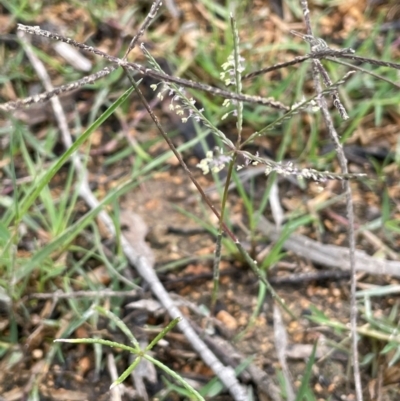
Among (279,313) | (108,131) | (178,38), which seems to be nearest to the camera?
(279,313)

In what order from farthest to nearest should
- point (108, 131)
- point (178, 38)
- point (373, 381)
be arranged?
1. point (178, 38)
2. point (108, 131)
3. point (373, 381)

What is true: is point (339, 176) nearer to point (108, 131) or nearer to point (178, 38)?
point (108, 131)

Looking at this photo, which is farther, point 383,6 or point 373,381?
point 383,6

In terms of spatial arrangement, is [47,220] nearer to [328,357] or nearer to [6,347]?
[6,347]

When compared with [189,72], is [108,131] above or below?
below

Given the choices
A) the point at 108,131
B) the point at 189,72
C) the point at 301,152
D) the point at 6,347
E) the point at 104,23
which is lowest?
the point at 6,347

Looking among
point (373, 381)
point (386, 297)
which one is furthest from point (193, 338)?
point (386, 297)

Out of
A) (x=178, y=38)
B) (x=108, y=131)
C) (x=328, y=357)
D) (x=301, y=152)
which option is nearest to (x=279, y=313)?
(x=328, y=357)
